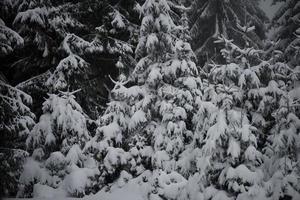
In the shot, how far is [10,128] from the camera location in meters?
10.7

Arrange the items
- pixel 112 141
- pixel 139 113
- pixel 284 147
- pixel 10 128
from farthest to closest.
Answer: pixel 139 113, pixel 112 141, pixel 10 128, pixel 284 147

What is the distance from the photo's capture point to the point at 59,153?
42.7 ft

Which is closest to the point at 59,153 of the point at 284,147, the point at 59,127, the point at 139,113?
the point at 59,127

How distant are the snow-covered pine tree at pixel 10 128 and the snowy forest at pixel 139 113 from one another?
0.04 metres

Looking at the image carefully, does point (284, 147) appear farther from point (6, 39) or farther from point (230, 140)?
point (6, 39)

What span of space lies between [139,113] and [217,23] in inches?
524

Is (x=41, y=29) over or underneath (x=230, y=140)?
underneath

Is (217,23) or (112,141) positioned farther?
(217,23)

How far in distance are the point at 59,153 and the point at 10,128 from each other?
2.74 meters

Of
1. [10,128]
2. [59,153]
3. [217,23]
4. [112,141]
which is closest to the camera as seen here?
[10,128]

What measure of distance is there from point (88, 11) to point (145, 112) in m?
6.28

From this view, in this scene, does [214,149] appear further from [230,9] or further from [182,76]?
[230,9]

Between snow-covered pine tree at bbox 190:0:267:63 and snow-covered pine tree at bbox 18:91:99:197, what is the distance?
12705 mm

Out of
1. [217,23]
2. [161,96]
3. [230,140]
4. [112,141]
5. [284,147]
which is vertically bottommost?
[112,141]
